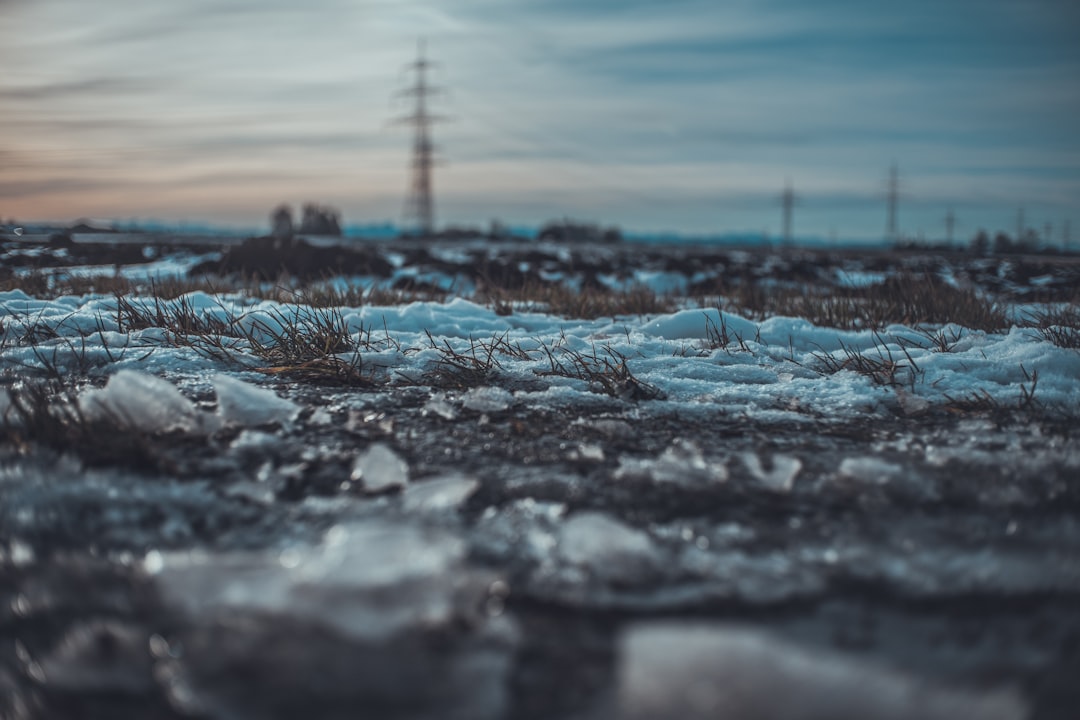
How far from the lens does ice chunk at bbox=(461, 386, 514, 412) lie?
192 cm

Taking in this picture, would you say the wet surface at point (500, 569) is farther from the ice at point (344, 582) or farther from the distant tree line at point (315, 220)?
the distant tree line at point (315, 220)

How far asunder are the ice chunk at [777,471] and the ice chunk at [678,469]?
0.22ft

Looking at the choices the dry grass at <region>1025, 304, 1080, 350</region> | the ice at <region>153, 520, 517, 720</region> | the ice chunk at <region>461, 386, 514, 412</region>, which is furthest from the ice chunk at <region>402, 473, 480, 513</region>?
the dry grass at <region>1025, 304, 1080, 350</region>

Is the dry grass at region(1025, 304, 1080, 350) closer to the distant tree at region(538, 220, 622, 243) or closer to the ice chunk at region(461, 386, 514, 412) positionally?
the ice chunk at region(461, 386, 514, 412)

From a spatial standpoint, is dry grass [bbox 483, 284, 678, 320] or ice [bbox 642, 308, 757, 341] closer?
ice [bbox 642, 308, 757, 341]

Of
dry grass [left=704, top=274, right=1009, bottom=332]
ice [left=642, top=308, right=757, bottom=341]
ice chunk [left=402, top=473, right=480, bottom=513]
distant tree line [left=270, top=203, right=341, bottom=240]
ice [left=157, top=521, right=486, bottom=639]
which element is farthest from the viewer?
distant tree line [left=270, top=203, right=341, bottom=240]

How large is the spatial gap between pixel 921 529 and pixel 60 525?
1562 mm

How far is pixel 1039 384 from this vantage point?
85.4 inches

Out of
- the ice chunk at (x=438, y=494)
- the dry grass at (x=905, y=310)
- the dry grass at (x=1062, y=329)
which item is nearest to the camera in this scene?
the ice chunk at (x=438, y=494)

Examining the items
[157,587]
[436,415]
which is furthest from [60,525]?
[436,415]

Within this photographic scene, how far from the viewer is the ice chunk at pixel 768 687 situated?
736 millimetres

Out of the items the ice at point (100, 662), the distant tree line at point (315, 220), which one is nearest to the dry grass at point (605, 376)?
the ice at point (100, 662)

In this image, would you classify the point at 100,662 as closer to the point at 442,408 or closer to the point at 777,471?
the point at 442,408

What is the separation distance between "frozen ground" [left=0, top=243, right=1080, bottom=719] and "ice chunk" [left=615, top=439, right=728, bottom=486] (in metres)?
0.01
